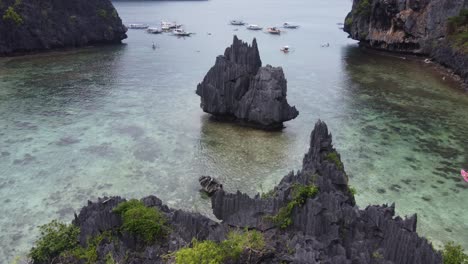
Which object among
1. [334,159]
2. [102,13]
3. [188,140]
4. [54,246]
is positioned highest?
[102,13]

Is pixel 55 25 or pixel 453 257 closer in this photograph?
pixel 453 257

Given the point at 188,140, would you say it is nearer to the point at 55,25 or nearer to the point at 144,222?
the point at 144,222

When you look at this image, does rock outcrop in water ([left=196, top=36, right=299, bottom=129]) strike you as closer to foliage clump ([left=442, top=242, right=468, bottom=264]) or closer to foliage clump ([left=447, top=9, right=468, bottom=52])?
foliage clump ([left=442, top=242, right=468, bottom=264])

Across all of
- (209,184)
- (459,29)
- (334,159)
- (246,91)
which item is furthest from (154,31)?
(334,159)

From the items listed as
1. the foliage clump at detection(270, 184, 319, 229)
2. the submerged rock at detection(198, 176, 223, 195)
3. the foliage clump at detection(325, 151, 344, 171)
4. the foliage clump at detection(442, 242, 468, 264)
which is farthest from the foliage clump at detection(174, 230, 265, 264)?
the submerged rock at detection(198, 176, 223, 195)

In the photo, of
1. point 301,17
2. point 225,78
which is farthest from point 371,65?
point 301,17

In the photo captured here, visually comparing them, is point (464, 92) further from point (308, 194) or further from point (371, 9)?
point (308, 194)
